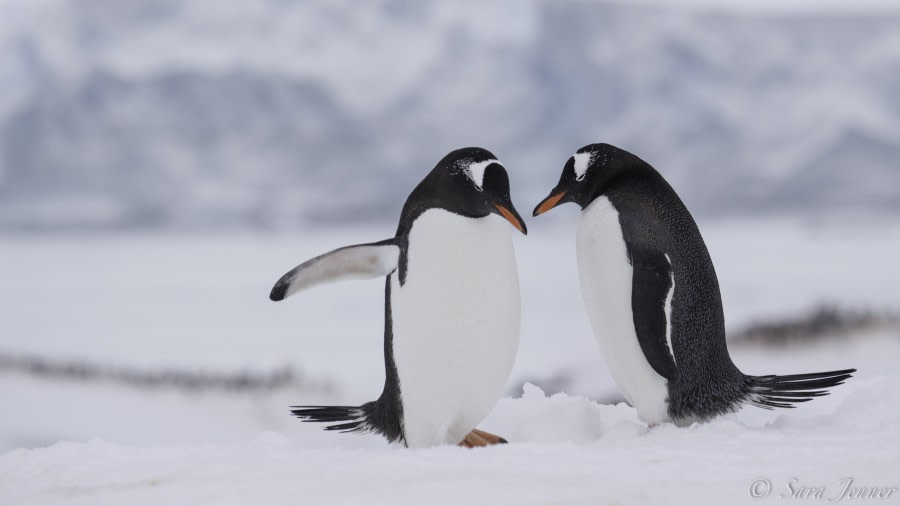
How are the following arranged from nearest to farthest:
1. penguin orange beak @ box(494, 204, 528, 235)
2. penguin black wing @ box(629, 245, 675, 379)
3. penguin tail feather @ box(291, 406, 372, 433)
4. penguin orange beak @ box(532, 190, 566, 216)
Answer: penguin orange beak @ box(494, 204, 528, 235), penguin black wing @ box(629, 245, 675, 379), penguin orange beak @ box(532, 190, 566, 216), penguin tail feather @ box(291, 406, 372, 433)

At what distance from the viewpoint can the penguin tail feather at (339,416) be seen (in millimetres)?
2273

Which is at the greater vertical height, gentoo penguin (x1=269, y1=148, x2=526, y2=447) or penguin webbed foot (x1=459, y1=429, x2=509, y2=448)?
gentoo penguin (x1=269, y1=148, x2=526, y2=447)

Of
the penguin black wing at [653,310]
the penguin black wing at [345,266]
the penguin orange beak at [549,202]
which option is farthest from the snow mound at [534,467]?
the penguin orange beak at [549,202]

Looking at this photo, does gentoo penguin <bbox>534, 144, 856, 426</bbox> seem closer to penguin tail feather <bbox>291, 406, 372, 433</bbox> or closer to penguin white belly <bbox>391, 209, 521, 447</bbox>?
penguin white belly <bbox>391, 209, 521, 447</bbox>

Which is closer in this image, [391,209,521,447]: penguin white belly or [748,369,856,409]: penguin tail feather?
[391,209,521,447]: penguin white belly

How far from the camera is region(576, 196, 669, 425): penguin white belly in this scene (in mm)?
2039

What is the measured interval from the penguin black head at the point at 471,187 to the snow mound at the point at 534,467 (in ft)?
1.75

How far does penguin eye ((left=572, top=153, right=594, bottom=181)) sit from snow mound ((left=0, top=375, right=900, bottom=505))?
0.58 meters

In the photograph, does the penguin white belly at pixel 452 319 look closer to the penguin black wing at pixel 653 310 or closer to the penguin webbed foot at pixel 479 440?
the penguin webbed foot at pixel 479 440

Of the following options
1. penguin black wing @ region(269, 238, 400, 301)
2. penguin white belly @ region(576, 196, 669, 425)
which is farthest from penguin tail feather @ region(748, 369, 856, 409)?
penguin black wing @ region(269, 238, 400, 301)

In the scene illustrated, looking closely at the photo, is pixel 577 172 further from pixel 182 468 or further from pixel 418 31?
pixel 418 31

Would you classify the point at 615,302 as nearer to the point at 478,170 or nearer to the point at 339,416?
the point at 478,170

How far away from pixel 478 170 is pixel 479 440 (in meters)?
0.64

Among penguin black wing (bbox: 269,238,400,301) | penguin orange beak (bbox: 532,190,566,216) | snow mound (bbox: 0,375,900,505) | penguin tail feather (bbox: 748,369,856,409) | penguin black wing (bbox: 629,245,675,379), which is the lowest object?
snow mound (bbox: 0,375,900,505)
